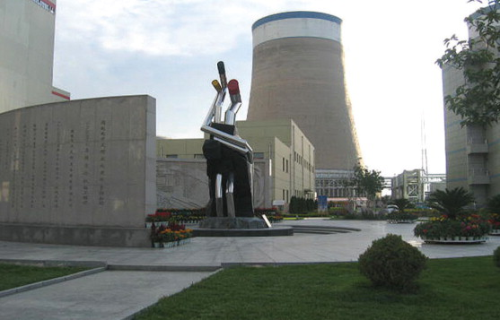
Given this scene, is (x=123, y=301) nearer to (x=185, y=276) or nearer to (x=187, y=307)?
(x=187, y=307)

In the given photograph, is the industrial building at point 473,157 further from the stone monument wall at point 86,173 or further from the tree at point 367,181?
the stone monument wall at point 86,173

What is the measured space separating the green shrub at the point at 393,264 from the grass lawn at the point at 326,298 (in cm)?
17

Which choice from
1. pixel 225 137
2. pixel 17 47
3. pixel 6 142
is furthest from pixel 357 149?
pixel 6 142

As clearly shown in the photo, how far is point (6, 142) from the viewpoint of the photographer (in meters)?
14.0

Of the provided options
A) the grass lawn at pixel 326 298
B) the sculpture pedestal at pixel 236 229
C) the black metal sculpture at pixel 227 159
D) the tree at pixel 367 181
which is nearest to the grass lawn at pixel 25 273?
the grass lawn at pixel 326 298

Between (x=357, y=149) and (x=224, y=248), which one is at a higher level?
(x=357, y=149)

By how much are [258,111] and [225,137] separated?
4105cm

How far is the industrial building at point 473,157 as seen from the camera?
125 ft

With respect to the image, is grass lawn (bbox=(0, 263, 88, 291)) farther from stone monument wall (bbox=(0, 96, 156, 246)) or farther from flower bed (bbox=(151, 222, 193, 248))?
stone monument wall (bbox=(0, 96, 156, 246))

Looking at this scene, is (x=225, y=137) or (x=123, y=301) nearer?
(x=123, y=301)

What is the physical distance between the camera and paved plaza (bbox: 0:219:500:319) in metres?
5.42

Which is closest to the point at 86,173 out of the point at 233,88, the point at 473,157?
the point at 233,88

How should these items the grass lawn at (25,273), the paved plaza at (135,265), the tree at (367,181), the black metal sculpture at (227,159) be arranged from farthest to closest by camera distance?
1. the tree at (367,181)
2. the black metal sculpture at (227,159)
3. the grass lawn at (25,273)
4. the paved plaza at (135,265)

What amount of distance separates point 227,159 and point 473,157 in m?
30.6
